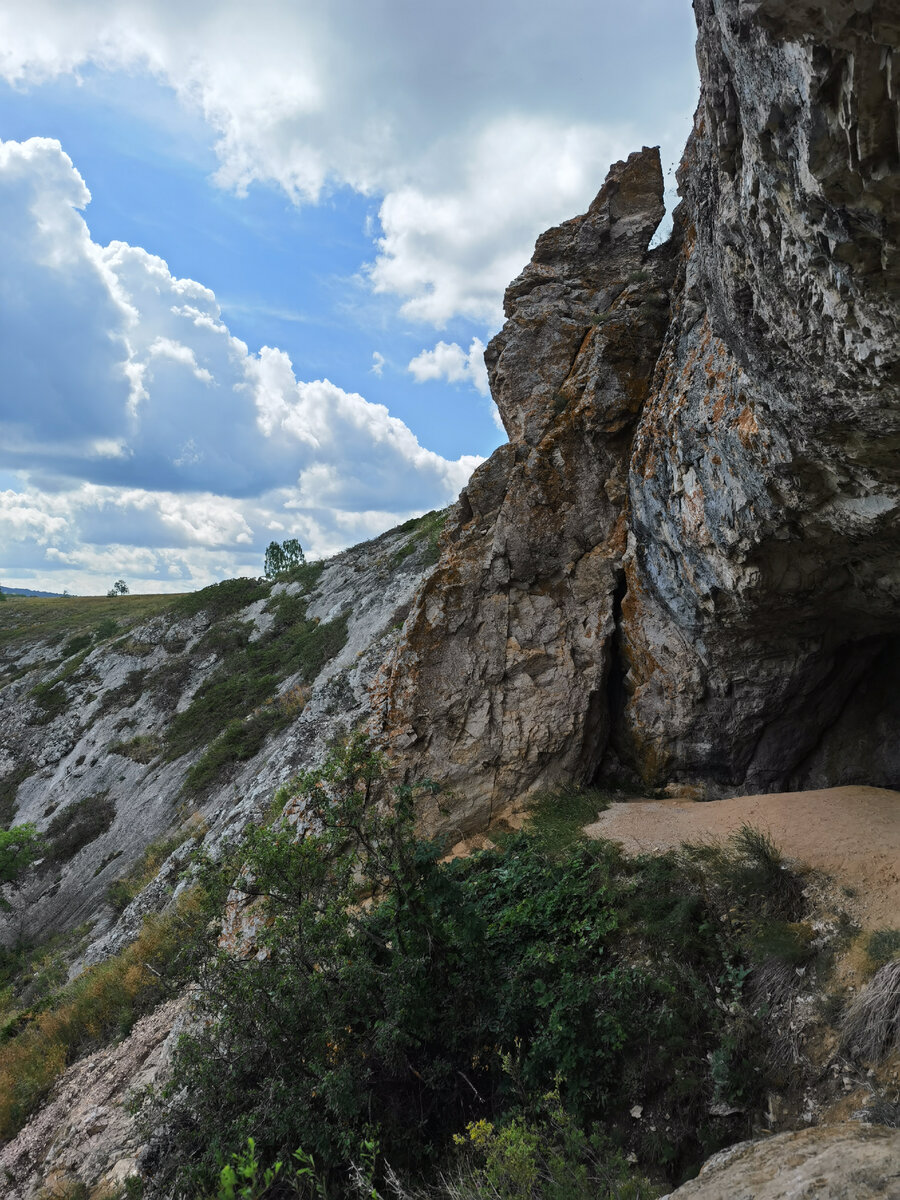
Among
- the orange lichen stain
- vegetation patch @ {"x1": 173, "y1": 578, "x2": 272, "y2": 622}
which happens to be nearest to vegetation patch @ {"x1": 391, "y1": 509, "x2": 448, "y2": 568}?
vegetation patch @ {"x1": 173, "y1": 578, "x2": 272, "y2": 622}

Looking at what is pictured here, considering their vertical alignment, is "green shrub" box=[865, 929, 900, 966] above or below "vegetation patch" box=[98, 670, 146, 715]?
below

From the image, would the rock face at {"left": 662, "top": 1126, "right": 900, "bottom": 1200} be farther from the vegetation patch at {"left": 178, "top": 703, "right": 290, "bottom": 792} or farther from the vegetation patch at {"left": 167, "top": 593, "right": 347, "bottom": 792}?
the vegetation patch at {"left": 167, "top": 593, "right": 347, "bottom": 792}

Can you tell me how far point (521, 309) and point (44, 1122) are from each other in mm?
15286

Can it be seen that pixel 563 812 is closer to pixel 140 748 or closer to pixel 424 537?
pixel 140 748

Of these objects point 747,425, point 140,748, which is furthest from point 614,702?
point 140,748

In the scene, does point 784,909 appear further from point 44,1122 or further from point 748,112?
point 44,1122

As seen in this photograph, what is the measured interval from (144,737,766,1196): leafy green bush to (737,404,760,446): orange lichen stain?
5.02 m

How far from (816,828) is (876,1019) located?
10.1 ft

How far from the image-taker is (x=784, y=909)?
651cm

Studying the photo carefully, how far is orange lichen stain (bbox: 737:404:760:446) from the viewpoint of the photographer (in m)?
7.31

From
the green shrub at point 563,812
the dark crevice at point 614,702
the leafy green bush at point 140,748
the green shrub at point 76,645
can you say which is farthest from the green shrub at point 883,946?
the green shrub at point 76,645

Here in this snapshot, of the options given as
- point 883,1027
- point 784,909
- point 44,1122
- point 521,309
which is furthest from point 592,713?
point 44,1122

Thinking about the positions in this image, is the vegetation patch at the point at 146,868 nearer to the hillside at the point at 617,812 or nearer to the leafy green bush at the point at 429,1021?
the hillside at the point at 617,812

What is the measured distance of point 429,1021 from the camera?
6293mm
